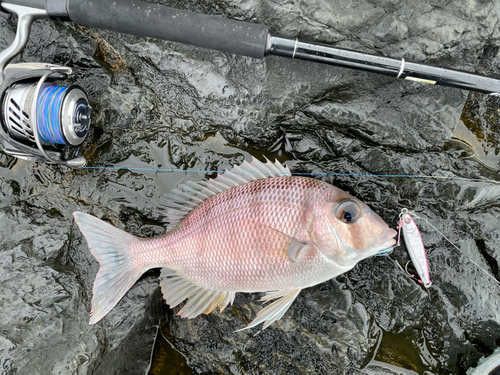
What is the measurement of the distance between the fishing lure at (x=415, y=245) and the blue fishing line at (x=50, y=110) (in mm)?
2727

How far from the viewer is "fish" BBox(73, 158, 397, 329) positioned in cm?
225

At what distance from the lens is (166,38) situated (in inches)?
91.9

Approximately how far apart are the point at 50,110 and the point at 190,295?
176 cm

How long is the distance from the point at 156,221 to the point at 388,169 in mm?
2034

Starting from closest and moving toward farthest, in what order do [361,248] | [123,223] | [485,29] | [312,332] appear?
[361,248]
[485,29]
[312,332]
[123,223]

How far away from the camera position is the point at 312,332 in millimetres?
2621

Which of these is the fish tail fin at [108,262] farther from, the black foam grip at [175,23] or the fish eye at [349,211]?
the fish eye at [349,211]

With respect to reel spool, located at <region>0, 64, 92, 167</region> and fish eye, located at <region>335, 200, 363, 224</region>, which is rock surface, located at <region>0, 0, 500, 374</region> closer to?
reel spool, located at <region>0, 64, 92, 167</region>

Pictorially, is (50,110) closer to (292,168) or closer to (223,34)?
(223,34)

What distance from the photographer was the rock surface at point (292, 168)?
2463 mm

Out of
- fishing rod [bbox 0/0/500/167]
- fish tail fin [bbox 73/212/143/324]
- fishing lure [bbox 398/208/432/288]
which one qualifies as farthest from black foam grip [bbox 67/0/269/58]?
fishing lure [bbox 398/208/432/288]

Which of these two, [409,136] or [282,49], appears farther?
[409,136]

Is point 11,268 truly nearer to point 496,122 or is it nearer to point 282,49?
point 282,49

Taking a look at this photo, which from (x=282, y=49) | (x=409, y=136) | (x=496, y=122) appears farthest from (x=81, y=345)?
(x=496, y=122)
